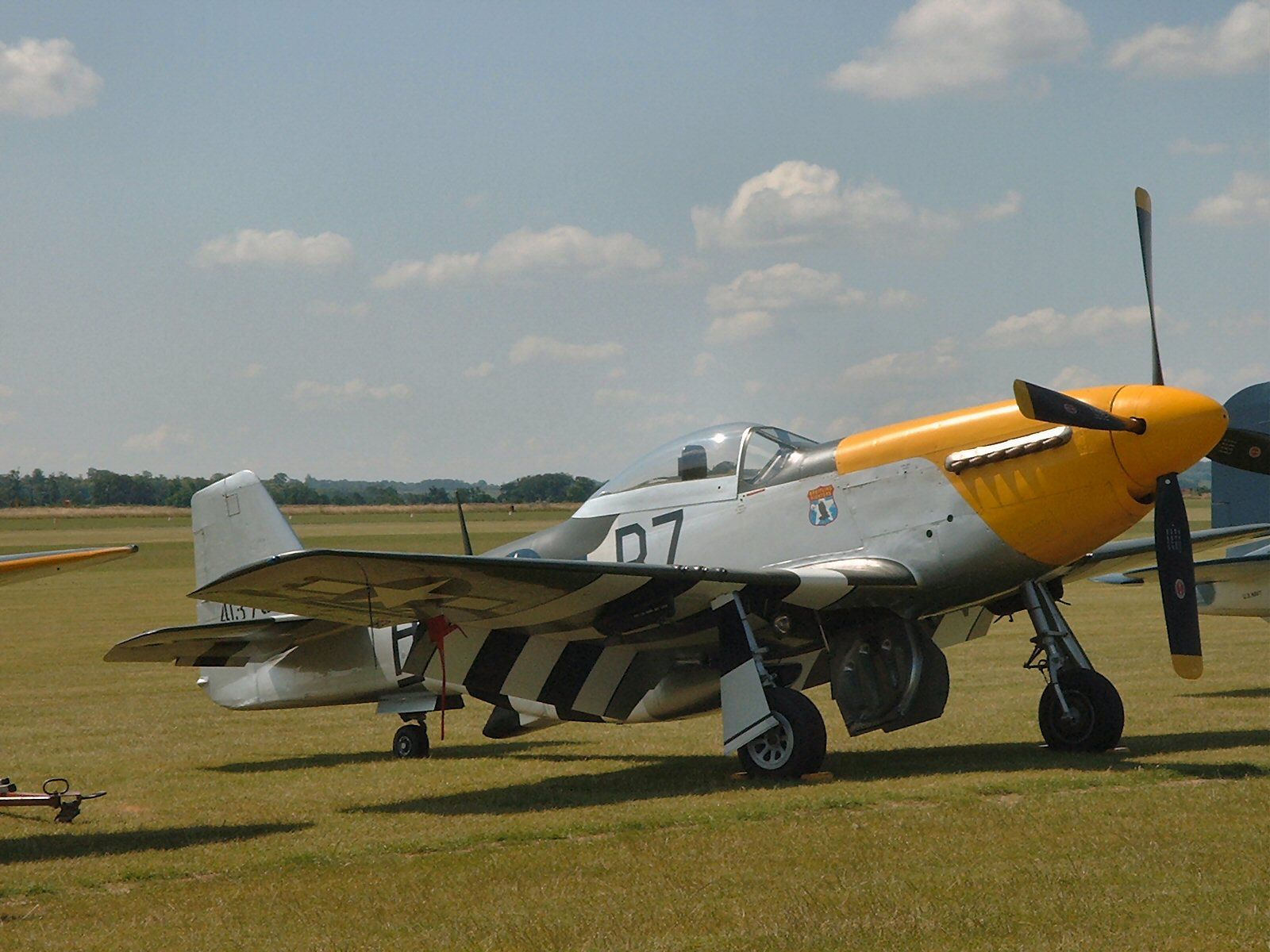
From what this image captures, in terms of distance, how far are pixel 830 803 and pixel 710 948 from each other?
121 inches

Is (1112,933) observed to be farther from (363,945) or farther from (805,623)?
(805,623)

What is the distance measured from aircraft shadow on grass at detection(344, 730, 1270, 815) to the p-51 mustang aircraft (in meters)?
0.35

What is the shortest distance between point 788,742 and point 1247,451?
440 cm

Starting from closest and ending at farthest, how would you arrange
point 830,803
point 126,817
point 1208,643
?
point 830,803 → point 126,817 → point 1208,643

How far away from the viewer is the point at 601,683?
34.2 ft

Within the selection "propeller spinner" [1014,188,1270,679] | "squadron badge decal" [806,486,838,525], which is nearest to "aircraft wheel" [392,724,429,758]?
"squadron badge decal" [806,486,838,525]

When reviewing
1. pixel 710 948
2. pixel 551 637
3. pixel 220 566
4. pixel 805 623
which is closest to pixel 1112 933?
pixel 710 948

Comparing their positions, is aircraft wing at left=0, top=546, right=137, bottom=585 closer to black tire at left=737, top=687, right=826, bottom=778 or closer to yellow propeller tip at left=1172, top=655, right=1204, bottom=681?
black tire at left=737, top=687, right=826, bottom=778

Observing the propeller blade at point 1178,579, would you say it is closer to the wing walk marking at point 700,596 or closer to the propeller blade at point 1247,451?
the propeller blade at point 1247,451

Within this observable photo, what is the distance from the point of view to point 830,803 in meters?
7.82

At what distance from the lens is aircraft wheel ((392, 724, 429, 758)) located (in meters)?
11.9

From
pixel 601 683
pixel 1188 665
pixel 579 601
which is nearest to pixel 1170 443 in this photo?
pixel 1188 665

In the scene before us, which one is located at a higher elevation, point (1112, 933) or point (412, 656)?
point (412, 656)

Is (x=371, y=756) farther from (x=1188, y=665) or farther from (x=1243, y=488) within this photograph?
(x=1243, y=488)
